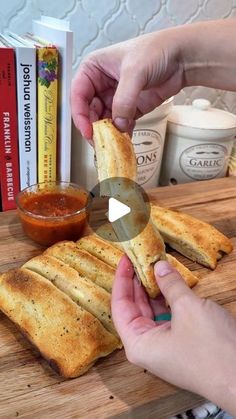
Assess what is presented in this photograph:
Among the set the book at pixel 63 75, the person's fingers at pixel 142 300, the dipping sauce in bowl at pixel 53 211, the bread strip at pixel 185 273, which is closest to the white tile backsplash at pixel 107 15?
the book at pixel 63 75

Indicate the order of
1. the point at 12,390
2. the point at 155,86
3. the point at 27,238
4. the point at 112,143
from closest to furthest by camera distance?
the point at 12,390, the point at 112,143, the point at 155,86, the point at 27,238

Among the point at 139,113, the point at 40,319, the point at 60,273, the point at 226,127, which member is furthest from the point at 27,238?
the point at 226,127

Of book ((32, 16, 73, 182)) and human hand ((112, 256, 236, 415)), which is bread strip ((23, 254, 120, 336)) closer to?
human hand ((112, 256, 236, 415))

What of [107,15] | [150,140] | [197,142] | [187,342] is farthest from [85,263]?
[107,15]

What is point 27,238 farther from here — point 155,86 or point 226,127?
point 226,127

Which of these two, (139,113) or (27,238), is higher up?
(139,113)

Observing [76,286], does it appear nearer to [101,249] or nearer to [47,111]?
[101,249]

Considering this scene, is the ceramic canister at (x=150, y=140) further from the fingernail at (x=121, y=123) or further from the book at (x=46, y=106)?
the fingernail at (x=121, y=123)

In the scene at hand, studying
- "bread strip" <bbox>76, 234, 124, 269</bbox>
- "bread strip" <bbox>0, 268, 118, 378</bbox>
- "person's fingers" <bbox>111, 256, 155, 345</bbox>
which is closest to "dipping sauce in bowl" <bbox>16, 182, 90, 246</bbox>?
"bread strip" <bbox>76, 234, 124, 269</bbox>
